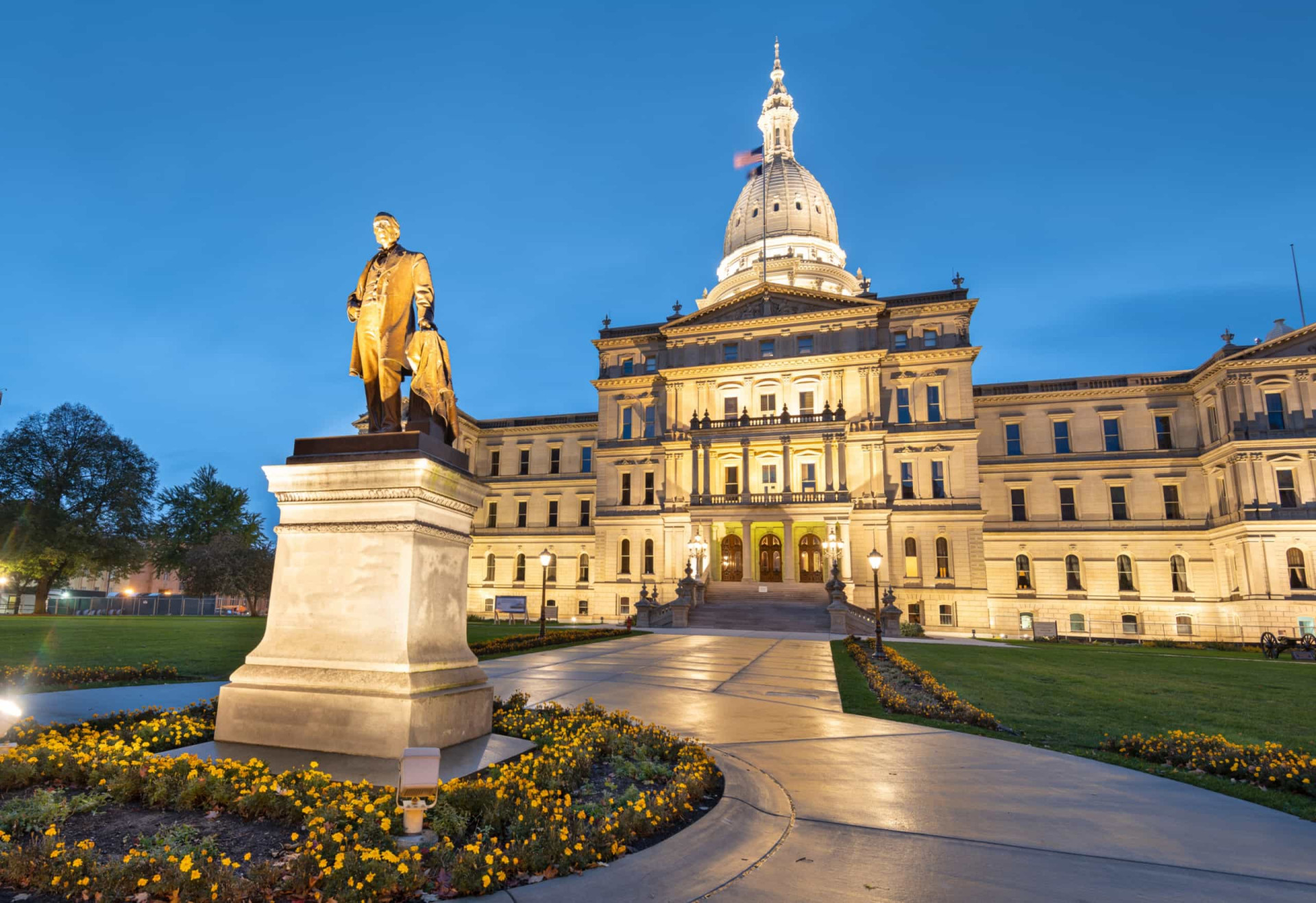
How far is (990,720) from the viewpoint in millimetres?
9867

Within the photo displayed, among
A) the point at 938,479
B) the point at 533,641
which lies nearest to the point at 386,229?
the point at 533,641

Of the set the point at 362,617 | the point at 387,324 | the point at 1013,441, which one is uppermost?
the point at 1013,441

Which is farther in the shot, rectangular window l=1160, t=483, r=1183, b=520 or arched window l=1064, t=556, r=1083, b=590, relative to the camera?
arched window l=1064, t=556, r=1083, b=590

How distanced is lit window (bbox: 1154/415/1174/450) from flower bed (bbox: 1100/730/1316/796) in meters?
52.5

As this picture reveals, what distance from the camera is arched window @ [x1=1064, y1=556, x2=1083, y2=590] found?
51.2 m

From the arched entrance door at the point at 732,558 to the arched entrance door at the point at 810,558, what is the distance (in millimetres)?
4092

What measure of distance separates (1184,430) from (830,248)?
42.4 metres

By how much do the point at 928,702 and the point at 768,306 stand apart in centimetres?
4397

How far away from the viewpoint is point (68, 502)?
5434 centimetres

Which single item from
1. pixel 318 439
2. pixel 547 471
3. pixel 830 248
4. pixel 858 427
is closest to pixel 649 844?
pixel 318 439

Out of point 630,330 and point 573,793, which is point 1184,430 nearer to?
point 630,330

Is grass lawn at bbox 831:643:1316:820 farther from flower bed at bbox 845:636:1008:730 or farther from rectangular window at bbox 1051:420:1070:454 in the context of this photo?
rectangular window at bbox 1051:420:1070:454

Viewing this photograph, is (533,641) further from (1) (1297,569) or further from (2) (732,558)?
(1) (1297,569)

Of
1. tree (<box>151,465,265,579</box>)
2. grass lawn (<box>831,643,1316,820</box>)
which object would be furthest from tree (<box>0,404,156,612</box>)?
grass lawn (<box>831,643,1316,820</box>)
